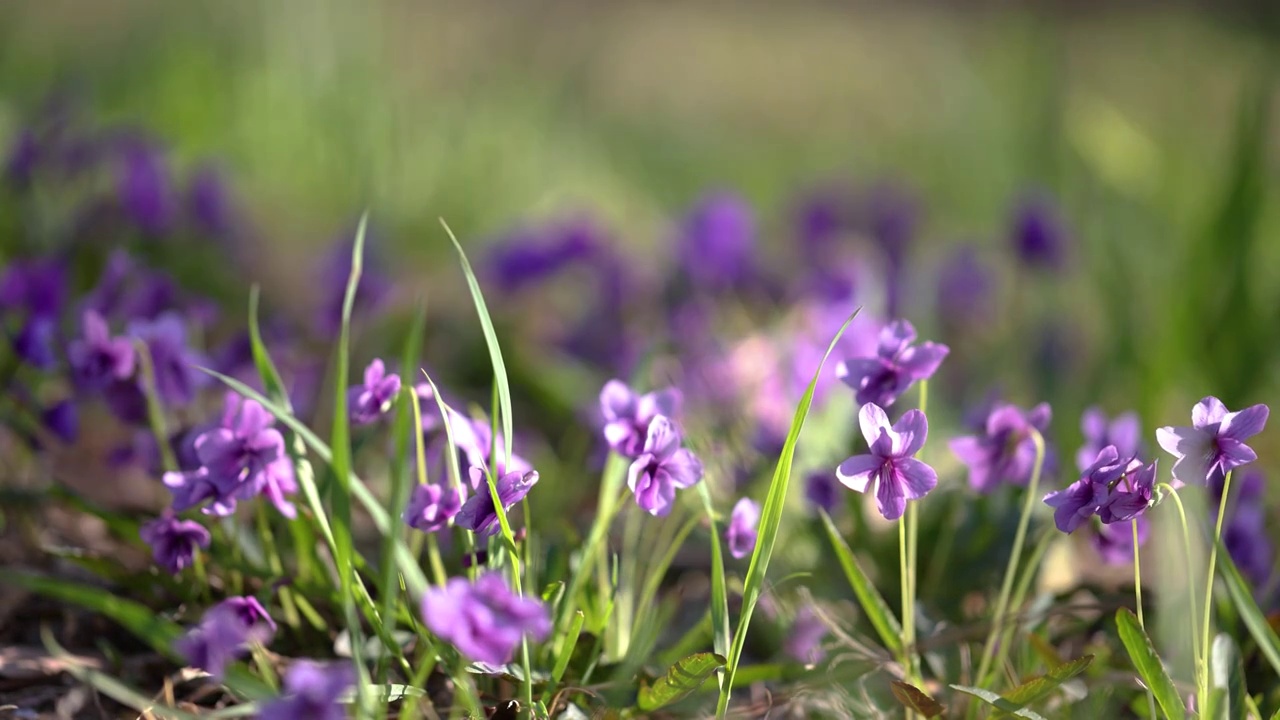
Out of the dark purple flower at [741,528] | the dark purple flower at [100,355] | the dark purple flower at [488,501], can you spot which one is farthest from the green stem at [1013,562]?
the dark purple flower at [100,355]

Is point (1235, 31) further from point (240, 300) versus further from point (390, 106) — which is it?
point (240, 300)

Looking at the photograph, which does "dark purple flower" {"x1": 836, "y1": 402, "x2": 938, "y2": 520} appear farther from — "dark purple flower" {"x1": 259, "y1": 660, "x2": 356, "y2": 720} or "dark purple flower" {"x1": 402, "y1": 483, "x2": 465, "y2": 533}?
"dark purple flower" {"x1": 259, "y1": 660, "x2": 356, "y2": 720}

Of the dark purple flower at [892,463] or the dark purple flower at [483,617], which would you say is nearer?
the dark purple flower at [483,617]

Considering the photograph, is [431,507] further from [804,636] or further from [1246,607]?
[1246,607]

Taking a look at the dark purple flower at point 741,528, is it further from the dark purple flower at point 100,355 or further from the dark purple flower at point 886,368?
the dark purple flower at point 100,355

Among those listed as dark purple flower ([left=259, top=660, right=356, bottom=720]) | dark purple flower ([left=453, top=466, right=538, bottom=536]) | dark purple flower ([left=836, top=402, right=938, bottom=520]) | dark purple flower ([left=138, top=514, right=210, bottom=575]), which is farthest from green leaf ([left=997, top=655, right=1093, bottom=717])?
dark purple flower ([left=138, top=514, right=210, bottom=575])

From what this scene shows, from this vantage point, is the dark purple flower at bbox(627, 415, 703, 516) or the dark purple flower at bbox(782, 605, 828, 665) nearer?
the dark purple flower at bbox(627, 415, 703, 516)
